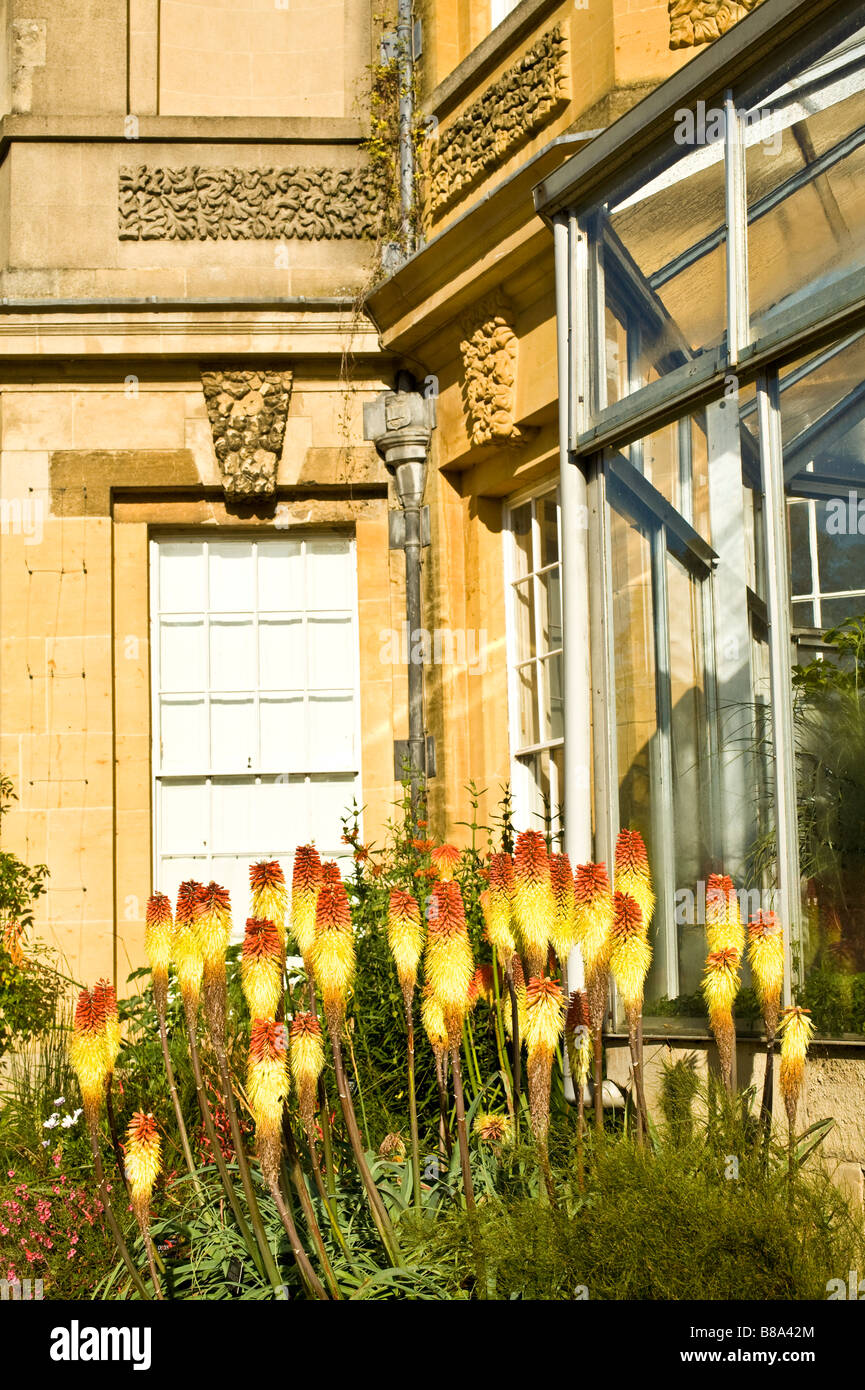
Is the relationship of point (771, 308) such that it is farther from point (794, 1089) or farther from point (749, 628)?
point (794, 1089)

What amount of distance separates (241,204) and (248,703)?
2.90 metres

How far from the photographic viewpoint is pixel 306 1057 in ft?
13.0

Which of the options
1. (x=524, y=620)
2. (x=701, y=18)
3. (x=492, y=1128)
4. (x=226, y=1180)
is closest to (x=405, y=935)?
(x=226, y=1180)

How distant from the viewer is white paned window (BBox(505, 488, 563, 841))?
8812 mm

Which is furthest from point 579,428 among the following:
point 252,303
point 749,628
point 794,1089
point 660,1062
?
point 252,303

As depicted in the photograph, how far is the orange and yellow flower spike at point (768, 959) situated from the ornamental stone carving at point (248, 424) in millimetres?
5783

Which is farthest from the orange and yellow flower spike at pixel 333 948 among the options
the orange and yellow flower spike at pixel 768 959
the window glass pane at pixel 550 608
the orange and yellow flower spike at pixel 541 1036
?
the window glass pane at pixel 550 608

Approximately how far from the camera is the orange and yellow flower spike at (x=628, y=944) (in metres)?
4.37

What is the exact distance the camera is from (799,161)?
5430mm

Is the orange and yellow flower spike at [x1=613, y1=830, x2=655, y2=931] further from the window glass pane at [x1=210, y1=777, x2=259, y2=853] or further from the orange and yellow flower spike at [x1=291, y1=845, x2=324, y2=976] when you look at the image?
the window glass pane at [x1=210, y1=777, x2=259, y2=853]

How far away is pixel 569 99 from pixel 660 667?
345 cm

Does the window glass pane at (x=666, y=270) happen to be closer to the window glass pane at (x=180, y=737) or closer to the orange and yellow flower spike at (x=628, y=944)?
the orange and yellow flower spike at (x=628, y=944)

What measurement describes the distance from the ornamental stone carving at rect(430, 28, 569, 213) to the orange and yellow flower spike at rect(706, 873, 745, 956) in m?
4.88

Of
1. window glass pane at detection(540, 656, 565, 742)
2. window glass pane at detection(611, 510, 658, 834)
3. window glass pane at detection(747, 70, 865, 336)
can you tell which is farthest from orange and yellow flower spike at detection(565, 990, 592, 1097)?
window glass pane at detection(540, 656, 565, 742)
